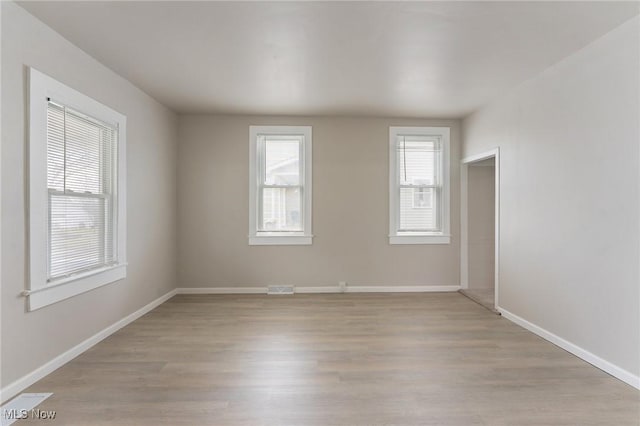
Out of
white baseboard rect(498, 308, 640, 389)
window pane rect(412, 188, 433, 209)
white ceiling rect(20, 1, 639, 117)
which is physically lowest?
white baseboard rect(498, 308, 640, 389)

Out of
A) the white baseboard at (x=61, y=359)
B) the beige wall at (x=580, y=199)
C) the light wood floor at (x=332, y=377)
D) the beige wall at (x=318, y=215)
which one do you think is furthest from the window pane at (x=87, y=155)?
the beige wall at (x=580, y=199)

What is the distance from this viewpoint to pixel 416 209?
5531 mm

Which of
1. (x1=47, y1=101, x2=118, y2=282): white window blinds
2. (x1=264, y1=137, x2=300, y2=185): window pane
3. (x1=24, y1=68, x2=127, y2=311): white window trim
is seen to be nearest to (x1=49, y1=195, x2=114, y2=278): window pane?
(x1=47, y1=101, x2=118, y2=282): white window blinds

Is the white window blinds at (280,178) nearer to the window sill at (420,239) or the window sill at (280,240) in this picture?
the window sill at (280,240)

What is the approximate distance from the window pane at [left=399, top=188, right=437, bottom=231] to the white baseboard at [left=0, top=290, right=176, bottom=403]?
3854mm

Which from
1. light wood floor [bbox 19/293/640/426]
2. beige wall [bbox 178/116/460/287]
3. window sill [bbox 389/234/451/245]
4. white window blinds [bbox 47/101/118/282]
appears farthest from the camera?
window sill [bbox 389/234/451/245]

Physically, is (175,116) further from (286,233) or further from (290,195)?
(286,233)

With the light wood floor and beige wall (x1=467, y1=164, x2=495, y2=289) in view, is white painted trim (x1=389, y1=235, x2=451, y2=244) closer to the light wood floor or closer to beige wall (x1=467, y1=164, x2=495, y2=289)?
beige wall (x1=467, y1=164, x2=495, y2=289)

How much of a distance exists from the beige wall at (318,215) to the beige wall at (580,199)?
1.46 metres

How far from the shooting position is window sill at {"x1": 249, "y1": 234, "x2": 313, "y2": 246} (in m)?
5.33

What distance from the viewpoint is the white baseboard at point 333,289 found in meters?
5.33

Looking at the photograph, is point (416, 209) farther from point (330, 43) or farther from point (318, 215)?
point (330, 43)

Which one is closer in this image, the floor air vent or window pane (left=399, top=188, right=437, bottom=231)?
the floor air vent

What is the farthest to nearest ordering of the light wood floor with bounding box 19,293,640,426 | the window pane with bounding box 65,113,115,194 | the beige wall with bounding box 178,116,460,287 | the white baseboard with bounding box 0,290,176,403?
the beige wall with bounding box 178,116,460,287 < the window pane with bounding box 65,113,115,194 < the white baseboard with bounding box 0,290,176,403 < the light wood floor with bounding box 19,293,640,426
